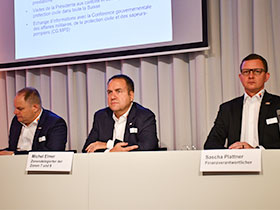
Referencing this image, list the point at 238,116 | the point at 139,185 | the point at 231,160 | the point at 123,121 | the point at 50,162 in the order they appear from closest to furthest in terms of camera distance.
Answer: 1. the point at 231,160
2. the point at 139,185
3. the point at 50,162
4. the point at 238,116
5. the point at 123,121

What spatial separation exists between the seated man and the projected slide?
2.58 ft

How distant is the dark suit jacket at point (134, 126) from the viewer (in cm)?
291

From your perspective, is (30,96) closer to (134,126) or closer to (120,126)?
(120,126)

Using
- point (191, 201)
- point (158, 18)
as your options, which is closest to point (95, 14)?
point (158, 18)

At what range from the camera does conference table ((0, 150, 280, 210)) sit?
6.01 feet

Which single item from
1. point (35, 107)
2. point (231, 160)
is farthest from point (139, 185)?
point (35, 107)

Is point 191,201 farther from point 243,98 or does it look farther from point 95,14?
A: point 95,14

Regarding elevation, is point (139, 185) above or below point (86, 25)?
below

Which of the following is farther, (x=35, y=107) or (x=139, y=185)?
(x=35, y=107)

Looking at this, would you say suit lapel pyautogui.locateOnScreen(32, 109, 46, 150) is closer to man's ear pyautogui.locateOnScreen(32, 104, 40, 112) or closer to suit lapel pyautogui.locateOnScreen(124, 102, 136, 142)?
man's ear pyautogui.locateOnScreen(32, 104, 40, 112)

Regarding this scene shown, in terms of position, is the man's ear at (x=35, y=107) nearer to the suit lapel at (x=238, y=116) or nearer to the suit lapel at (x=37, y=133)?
the suit lapel at (x=37, y=133)

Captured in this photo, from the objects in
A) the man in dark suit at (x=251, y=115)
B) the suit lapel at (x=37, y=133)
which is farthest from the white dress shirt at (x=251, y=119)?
the suit lapel at (x=37, y=133)

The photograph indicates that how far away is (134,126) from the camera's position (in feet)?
10.0

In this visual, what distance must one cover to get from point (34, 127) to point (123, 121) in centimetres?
84
